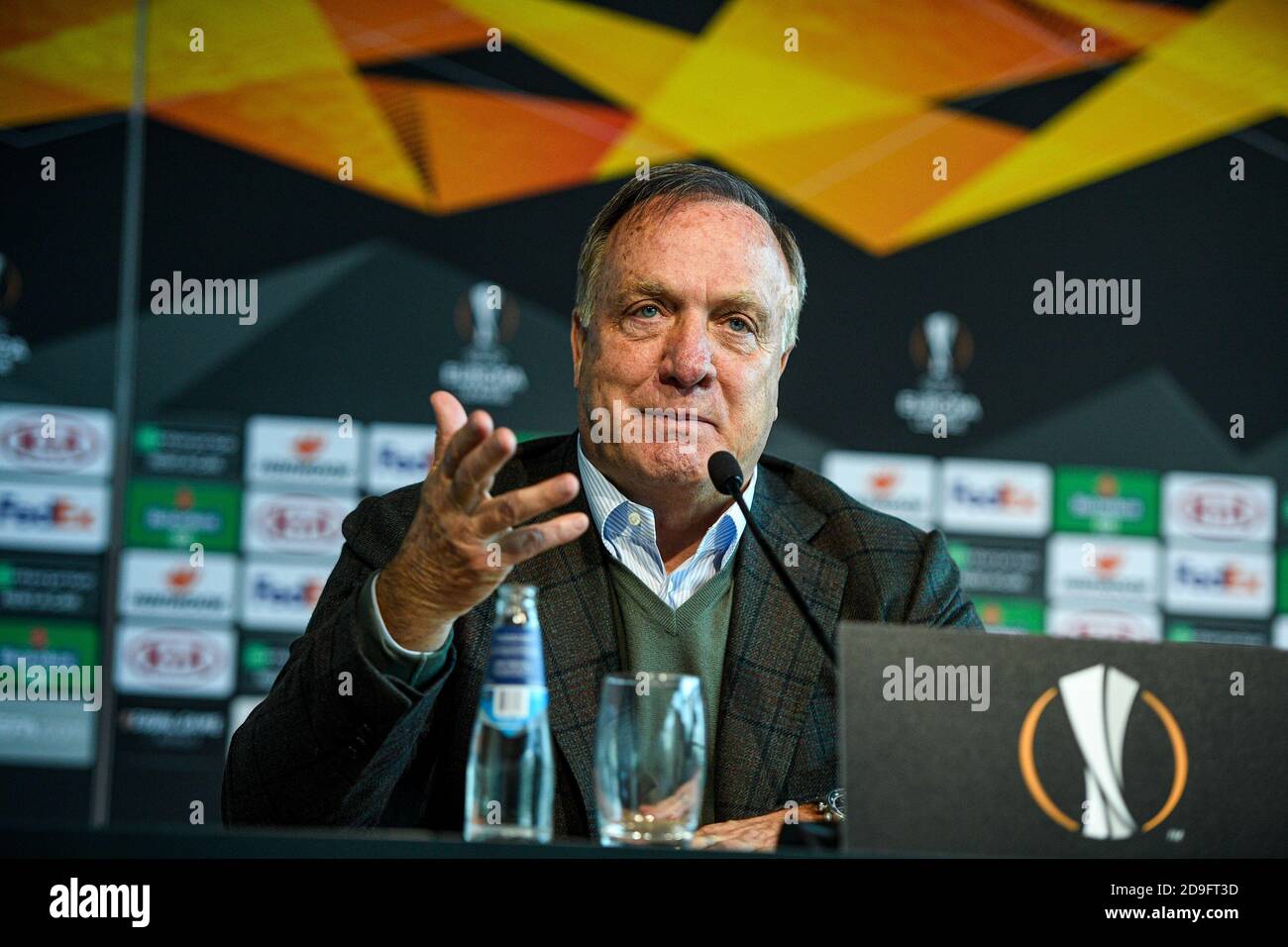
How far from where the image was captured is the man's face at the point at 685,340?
74.5 inches

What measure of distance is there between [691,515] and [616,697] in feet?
2.42

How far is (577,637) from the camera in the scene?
1.80 meters

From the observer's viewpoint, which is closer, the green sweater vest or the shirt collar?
the green sweater vest

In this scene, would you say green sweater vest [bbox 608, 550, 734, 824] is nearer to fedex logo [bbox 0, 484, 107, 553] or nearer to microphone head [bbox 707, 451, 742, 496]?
microphone head [bbox 707, 451, 742, 496]

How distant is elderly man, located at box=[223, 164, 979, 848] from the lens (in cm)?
153

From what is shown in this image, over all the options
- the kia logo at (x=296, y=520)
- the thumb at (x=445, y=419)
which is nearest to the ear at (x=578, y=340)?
the thumb at (x=445, y=419)

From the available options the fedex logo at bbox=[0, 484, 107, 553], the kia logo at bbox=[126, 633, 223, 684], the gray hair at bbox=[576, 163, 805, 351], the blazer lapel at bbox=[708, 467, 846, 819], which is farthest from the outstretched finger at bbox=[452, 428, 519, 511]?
the fedex logo at bbox=[0, 484, 107, 553]

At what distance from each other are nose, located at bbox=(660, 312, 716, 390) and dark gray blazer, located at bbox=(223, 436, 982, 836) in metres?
0.25

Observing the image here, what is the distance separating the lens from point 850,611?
190cm

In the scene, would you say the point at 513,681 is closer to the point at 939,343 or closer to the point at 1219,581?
the point at 939,343

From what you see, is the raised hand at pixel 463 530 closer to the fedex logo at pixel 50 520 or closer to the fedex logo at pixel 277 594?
the fedex logo at pixel 277 594

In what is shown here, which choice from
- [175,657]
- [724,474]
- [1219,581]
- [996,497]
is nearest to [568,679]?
[724,474]
